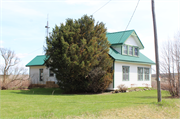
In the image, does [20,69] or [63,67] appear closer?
[63,67]

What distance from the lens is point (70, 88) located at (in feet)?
61.7

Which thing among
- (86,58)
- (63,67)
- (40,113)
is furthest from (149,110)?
(63,67)

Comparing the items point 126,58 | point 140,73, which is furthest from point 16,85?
point 140,73

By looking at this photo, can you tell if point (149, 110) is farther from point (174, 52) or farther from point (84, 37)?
point (84, 37)

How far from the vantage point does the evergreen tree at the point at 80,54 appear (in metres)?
17.2

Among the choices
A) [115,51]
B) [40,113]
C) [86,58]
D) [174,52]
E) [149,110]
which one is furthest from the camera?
[115,51]

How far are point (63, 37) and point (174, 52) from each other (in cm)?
947

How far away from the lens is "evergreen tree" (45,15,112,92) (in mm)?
17250

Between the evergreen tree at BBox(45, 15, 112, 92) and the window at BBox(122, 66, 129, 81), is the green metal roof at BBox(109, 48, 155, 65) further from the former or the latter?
the evergreen tree at BBox(45, 15, 112, 92)

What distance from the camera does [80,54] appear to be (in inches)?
680

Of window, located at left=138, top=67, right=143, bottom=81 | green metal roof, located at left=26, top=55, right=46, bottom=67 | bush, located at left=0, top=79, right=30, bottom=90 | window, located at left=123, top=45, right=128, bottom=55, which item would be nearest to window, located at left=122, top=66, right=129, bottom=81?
window, located at left=123, top=45, right=128, bottom=55

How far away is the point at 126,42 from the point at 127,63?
2744 millimetres

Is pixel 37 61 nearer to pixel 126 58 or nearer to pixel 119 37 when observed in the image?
pixel 119 37

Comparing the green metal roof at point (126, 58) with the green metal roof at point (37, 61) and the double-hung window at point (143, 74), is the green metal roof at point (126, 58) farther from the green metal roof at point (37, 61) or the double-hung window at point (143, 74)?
the green metal roof at point (37, 61)
